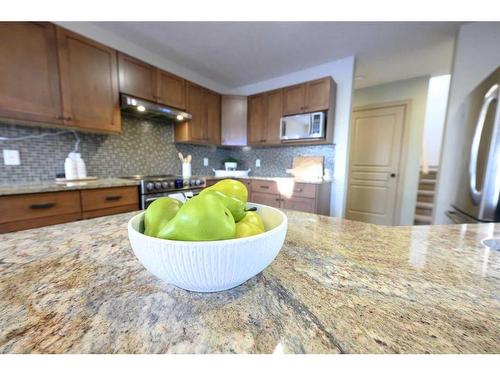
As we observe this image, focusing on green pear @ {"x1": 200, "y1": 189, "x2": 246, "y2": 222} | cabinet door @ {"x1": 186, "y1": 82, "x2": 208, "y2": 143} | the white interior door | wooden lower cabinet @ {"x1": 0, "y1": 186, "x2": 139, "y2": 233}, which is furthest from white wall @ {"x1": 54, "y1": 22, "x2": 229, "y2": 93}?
the white interior door

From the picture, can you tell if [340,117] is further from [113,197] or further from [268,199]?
[113,197]

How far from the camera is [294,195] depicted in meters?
2.52

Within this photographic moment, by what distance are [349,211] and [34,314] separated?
13.6 ft

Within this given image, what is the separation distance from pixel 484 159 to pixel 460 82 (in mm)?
1006

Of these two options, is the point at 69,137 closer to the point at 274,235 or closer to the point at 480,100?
the point at 274,235

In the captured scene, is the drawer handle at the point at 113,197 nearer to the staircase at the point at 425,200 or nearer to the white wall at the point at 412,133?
the white wall at the point at 412,133

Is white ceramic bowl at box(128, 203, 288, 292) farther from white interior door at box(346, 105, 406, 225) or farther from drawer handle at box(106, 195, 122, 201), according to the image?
white interior door at box(346, 105, 406, 225)

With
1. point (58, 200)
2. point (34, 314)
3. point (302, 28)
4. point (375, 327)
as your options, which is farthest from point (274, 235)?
point (302, 28)

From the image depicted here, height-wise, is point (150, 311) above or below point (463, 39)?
below

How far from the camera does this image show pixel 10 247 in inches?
21.0

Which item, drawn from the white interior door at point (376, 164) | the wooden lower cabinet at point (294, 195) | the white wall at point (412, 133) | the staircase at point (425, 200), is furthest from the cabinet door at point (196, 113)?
the staircase at point (425, 200)

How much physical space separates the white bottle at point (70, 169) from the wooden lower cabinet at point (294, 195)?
→ 1.37 metres

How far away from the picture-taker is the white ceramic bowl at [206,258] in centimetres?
A: 28

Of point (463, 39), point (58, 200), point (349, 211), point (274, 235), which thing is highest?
point (463, 39)
